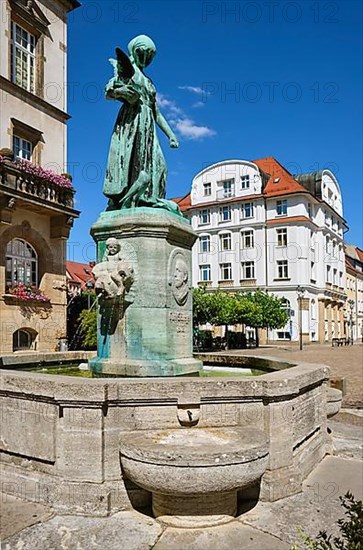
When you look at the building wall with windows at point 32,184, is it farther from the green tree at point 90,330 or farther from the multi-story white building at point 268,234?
the multi-story white building at point 268,234

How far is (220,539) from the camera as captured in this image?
3809mm

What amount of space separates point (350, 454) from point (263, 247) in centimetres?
4024

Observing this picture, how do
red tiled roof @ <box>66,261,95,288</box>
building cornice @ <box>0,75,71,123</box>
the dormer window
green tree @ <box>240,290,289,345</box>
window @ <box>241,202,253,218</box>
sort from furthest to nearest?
red tiled roof @ <box>66,261,95,288</box> < the dormer window < window @ <box>241,202,253,218</box> < green tree @ <box>240,290,289,345</box> < building cornice @ <box>0,75,71,123</box>

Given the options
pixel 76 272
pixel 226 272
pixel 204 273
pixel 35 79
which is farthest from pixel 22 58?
pixel 76 272

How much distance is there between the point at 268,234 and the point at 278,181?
5.10m

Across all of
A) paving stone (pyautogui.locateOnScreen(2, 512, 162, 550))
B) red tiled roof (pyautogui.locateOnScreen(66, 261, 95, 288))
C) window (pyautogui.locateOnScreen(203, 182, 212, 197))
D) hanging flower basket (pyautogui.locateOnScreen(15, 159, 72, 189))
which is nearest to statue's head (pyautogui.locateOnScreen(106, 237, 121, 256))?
paving stone (pyautogui.locateOnScreen(2, 512, 162, 550))

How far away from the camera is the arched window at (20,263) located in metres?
19.9

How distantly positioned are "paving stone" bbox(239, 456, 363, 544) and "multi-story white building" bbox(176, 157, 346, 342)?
130 feet

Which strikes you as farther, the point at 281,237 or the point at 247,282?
the point at 247,282

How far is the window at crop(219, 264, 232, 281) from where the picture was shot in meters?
47.6

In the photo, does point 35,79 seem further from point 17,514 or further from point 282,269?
point 282,269

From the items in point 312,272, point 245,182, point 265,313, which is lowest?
point 265,313

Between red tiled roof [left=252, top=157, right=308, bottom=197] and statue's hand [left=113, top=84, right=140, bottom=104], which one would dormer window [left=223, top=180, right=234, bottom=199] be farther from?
statue's hand [left=113, top=84, right=140, bottom=104]

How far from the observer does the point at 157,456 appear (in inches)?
150
